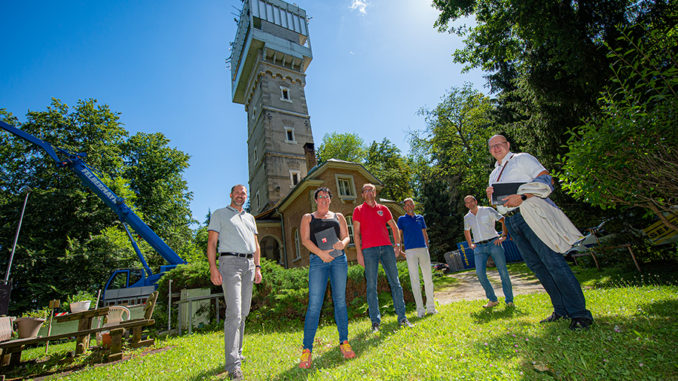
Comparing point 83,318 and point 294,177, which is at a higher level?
point 294,177

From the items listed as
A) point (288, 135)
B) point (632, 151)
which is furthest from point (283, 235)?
point (632, 151)

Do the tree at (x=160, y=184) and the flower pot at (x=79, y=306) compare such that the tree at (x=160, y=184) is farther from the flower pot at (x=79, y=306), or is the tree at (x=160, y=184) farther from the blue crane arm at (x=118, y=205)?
the flower pot at (x=79, y=306)

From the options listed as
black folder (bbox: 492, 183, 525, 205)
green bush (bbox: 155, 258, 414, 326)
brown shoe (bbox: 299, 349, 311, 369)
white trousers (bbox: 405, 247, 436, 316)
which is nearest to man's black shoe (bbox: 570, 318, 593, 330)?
black folder (bbox: 492, 183, 525, 205)

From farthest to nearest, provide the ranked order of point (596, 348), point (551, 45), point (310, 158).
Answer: point (310, 158)
point (551, 45)
point (596, 348)

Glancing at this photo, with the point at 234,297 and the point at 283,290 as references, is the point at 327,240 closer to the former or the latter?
the point at 234,297

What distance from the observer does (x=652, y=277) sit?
6.46m

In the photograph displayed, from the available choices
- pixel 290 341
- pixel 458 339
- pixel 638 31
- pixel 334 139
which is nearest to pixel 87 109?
pixel 334 139

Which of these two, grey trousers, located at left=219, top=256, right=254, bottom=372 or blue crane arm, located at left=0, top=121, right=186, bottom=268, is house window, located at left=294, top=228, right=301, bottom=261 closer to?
blue crane arm, located at left=0, top=121, right=186, bottom=268

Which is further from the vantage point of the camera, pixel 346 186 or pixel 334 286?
pixel 346 186

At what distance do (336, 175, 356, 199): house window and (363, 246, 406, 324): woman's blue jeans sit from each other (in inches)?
536

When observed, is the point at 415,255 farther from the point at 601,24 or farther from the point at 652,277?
the point at 601,24

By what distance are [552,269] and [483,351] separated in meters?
1.20

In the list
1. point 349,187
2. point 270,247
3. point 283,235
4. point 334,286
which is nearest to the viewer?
point 334,286

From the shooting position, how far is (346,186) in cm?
1903
